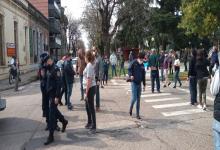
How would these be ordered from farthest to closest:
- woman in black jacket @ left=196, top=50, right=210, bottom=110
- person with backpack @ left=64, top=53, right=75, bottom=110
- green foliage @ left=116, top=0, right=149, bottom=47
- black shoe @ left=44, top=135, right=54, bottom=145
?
green foliage @ left=116, top=0, right=149, bottom=47, person with backpack @ left=64, top=53, right=75, bottom=110, woman in black jacket @ left=196, top=50, right=210, bottom=110, black shoe @ left=44, top=135, right=54, bottom=145

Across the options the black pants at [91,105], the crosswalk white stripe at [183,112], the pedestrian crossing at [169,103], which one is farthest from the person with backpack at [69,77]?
the black pants at [91,105]

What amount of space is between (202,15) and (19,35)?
56.8 ft

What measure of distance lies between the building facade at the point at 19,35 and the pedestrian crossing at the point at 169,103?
48.4 feet

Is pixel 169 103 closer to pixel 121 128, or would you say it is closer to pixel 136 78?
pixel 136 78

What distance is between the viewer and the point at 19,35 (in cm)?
3912

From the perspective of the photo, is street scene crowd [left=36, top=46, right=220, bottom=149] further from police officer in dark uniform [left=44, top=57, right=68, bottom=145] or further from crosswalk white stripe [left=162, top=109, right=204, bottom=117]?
crosswalk white stripe [left=162, top=109, right=204, bottom=117]

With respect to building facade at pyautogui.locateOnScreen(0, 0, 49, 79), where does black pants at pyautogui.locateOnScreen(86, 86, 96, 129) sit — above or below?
below

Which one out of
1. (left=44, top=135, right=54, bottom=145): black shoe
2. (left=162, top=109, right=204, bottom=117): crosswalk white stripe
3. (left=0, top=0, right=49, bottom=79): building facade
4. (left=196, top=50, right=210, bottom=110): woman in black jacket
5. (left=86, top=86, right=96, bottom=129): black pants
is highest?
(left=0, top=0, right=49, bottom=79): building facade

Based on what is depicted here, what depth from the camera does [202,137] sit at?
863cm

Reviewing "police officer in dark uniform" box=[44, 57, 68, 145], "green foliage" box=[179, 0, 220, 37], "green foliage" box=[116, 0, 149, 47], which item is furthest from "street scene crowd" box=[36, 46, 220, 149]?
"green foliage" box=[116, 0, 149, 47]

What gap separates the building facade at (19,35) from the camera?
3192 centimetres

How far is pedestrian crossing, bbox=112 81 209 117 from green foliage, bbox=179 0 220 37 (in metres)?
13.0

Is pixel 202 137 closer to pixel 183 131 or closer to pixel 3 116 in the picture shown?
pixel 183 131

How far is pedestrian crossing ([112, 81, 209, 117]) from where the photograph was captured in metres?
11.9
